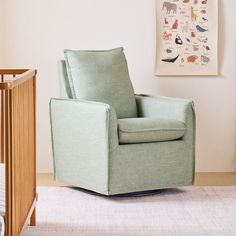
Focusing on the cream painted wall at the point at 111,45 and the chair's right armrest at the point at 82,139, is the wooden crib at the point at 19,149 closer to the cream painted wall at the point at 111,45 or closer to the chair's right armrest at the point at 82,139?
the chair's right armrest at the point at 82,139

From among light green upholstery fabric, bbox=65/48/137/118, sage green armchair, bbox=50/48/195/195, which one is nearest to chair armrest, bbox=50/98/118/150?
sage green armchair, bbox=50/48/195/195

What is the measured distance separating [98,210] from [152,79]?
1.52 m

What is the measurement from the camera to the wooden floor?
489 cm

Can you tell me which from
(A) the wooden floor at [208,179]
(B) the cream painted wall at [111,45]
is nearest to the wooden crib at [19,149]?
(A) the wooden floor at [208,179]

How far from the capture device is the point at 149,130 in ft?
14.4

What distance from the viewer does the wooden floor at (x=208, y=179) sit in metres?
4.89

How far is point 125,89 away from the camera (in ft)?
15.8

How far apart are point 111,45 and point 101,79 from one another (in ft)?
2.07

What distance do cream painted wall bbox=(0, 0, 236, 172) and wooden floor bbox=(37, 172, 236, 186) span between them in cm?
20

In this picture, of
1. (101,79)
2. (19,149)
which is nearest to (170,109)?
(101,79)

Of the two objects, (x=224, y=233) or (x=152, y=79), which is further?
(x=152, y=79)

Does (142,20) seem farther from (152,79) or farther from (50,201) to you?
(50,201)

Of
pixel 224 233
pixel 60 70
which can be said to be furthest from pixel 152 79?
pixel 224 233

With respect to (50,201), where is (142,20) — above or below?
above
